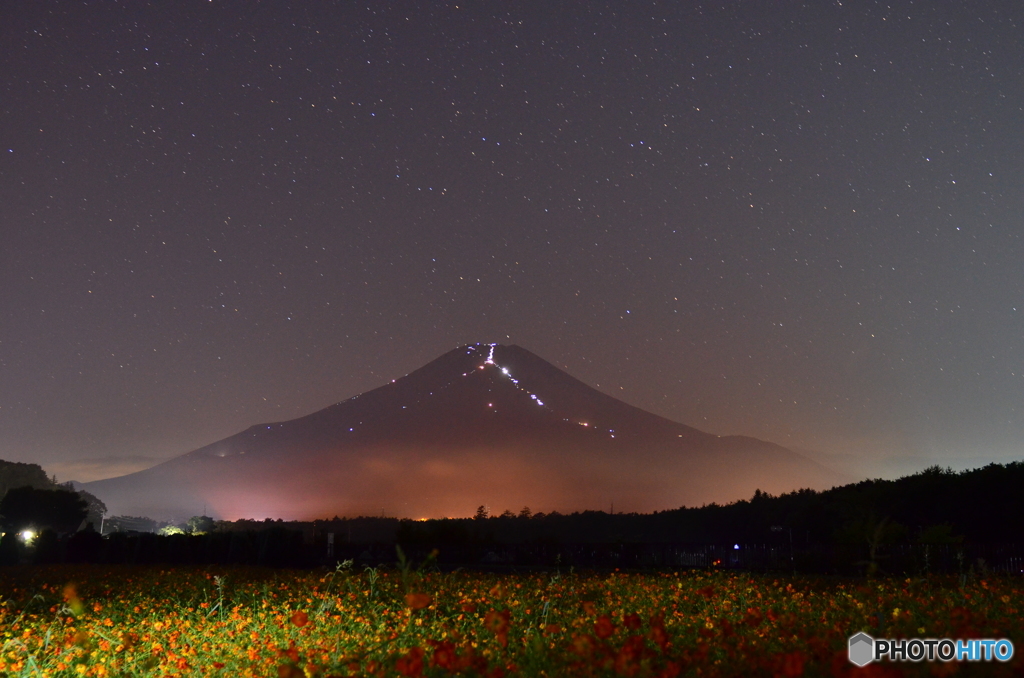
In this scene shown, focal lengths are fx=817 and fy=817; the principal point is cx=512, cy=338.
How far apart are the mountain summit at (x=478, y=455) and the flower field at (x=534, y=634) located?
114374mm

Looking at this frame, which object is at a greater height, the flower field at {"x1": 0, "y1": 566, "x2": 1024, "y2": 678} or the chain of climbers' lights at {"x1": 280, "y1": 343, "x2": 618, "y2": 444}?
the chain of climbers' lights at {"x1": 280, "y1": 343, "x2": 618, "y2": 444}

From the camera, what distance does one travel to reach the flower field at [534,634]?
378 cm

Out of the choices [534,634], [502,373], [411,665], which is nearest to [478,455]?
[502,373]

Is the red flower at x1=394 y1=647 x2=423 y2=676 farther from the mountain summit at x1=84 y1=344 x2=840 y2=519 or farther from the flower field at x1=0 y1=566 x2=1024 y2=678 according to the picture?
the mountain summit at x1=84 y1=344 x2=840 y2=519

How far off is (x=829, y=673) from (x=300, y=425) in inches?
7439

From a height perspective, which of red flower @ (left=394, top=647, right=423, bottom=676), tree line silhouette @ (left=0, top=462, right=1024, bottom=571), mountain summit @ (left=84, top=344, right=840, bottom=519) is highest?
mountain summit @ (left=84, top=344, right=840, bottom=519)

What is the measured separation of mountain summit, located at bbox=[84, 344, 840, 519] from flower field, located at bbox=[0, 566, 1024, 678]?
375ft

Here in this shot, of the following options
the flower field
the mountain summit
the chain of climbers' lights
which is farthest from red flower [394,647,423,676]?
the chain of climbers' lights

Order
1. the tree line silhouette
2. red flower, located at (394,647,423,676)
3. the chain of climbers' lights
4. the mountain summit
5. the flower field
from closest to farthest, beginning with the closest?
red flower, located at (394,647,423,676) < the flower field < the tree line silhouette < the mountain summit < the chain of climbers' lights

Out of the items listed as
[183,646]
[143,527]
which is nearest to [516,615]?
[183,646]

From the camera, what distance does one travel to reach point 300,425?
18512 cm

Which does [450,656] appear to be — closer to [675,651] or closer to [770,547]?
[675,651]

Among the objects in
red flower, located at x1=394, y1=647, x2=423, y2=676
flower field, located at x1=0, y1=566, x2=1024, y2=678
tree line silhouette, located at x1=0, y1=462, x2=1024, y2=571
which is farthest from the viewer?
tree line silhouette, located at x1=0, y1=462, x2=1024, y2=571

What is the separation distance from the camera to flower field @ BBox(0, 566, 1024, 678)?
378 centimetres
